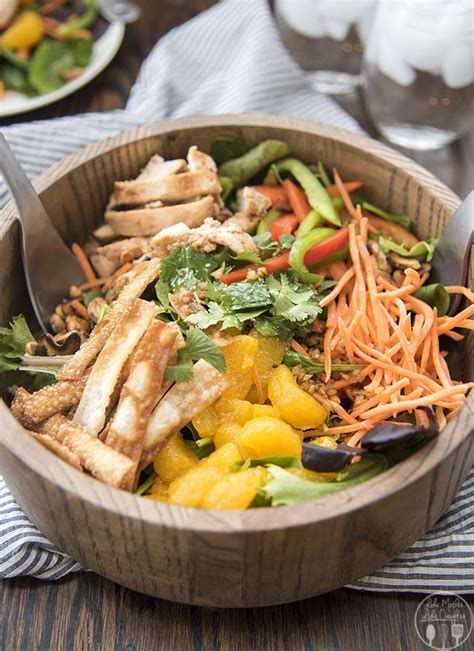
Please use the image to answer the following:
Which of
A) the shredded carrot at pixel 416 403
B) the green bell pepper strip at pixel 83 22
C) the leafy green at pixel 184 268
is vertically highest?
the green bell pepper strip at pixel 83 22

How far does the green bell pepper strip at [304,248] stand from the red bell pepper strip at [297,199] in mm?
182

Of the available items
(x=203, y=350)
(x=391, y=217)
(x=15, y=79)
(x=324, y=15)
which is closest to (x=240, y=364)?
(x=203, y=350)

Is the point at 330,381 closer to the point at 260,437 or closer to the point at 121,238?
the point at 260,437

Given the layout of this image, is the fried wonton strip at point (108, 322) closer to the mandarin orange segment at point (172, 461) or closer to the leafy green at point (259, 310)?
the leafy green at point (259, 310)

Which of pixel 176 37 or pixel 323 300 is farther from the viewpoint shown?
pixel 176 37

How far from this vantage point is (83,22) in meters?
4.64

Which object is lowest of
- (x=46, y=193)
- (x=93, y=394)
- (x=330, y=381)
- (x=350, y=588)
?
(x=350, y=588)

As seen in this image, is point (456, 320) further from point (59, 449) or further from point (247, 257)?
point (59, 449)

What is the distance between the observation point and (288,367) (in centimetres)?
267

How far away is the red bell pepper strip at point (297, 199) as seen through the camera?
3.20m

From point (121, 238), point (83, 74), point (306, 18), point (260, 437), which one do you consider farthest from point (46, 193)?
point (306, 18)

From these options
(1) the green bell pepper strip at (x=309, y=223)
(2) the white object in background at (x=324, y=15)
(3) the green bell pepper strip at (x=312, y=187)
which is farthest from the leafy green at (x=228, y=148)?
(2) the white object in background at (x=324, y=15)

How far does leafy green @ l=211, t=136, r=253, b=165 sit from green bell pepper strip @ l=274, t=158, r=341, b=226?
15cm

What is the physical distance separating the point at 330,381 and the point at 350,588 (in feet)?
2.16
